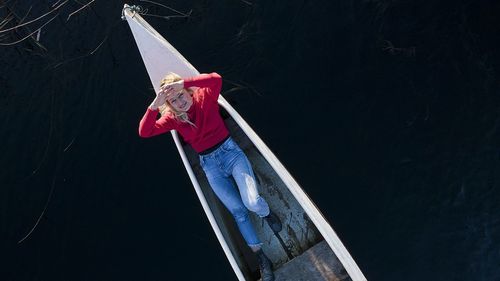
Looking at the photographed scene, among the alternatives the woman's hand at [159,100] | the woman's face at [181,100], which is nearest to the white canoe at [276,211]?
A: the woman's face at [181,100]

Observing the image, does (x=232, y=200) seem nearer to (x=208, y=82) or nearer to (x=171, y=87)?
(x=208, y=82)

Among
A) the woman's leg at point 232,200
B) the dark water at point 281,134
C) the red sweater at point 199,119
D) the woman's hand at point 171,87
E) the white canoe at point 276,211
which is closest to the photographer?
the woman's hand at point 171,87

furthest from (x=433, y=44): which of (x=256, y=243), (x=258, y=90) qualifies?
(x=256, y=243)

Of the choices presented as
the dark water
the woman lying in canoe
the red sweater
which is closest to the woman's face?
the woman lying in canoe

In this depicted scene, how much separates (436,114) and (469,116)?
1.57 feet

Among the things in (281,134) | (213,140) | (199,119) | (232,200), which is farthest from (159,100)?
(281,134)

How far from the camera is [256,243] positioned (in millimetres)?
7074

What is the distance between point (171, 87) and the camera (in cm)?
646

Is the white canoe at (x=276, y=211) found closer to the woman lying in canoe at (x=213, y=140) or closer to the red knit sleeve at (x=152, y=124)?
the woman lying in canoe at (x=213, y=140)

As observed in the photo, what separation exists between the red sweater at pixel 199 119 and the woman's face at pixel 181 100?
130 millimetres

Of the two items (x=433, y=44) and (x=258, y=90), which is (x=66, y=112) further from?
(x=433, y=44)

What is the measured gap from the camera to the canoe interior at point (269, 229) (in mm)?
7168

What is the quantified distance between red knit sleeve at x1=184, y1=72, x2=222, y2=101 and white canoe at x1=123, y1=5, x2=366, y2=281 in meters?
1.02

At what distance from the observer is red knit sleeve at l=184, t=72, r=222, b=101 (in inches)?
262
